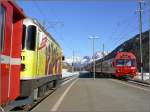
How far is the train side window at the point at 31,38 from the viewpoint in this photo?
1563cm

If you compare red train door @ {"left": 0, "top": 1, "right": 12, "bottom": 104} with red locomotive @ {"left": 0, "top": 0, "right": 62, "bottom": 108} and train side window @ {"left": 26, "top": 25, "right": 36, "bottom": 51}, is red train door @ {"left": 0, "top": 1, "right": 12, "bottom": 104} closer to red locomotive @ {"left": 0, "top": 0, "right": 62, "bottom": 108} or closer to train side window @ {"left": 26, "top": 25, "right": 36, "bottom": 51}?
red locomotive @ {"left": 0, "top": 0, "right": 62, "bottom": 108}

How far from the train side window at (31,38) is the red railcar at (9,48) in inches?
126

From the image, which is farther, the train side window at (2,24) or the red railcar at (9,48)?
the red railcar at (9,48)

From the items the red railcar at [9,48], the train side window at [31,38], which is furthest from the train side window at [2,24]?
the train side window at [31,38]

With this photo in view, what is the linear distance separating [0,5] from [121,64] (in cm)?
4875

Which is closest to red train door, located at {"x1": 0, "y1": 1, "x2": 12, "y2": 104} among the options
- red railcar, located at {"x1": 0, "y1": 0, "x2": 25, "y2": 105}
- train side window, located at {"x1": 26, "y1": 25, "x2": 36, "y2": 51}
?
red railcar, located at {"x1": 0, "y1": 0, "x2": 25, "y2": 105}

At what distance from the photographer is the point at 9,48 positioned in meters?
11.1

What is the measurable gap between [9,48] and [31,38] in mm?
4638

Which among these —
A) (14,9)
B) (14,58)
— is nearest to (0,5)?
(14,9)

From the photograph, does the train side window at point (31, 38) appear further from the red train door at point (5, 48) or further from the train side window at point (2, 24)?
the train side window at point (2, 24)

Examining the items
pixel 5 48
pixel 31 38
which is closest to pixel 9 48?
pixel 5 48

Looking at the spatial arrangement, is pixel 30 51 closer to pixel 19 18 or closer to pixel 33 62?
pixel 33 62

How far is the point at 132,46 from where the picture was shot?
118 m

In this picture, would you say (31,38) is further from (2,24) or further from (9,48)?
(2,24)
